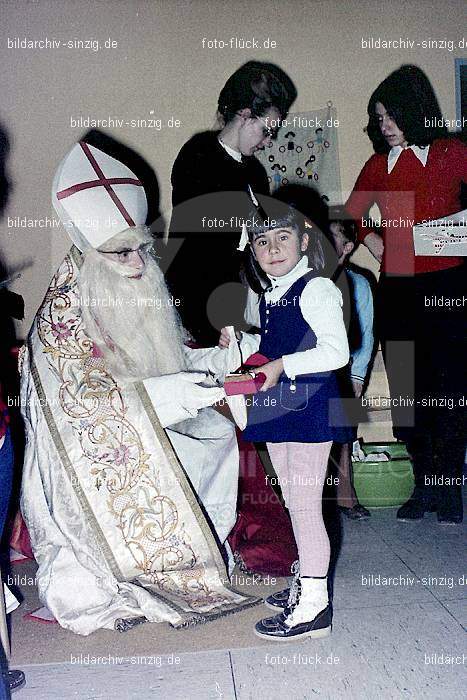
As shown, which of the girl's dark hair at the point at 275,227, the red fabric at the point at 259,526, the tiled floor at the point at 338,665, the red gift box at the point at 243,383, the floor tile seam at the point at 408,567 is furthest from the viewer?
the red fabric at the point at 259,526

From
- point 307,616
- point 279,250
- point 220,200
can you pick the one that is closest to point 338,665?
point 307,616

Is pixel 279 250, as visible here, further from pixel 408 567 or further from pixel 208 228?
pixel 408 567

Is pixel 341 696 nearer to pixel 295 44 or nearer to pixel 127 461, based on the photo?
pixel 127 461

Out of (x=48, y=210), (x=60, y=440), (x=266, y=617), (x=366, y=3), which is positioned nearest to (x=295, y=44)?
(x=366, y=3)

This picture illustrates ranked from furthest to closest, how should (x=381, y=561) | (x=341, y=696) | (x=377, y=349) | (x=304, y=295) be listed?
(x=377, y=349), (x=381, y=561), (x=304, y=295), (x=341, y=696)

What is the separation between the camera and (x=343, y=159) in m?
4.45

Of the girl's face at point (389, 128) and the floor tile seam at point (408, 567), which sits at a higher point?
the girl's face at point (389, 128)

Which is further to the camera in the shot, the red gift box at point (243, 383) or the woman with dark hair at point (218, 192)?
the woman with dark hair at point (218, 192)

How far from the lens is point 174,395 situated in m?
2.32

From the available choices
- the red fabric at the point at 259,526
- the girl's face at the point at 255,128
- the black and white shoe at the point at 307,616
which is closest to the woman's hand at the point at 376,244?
the girl's face at the point at 255,128

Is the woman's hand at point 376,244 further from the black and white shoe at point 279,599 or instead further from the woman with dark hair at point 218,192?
the black and white shoe at point 279,599

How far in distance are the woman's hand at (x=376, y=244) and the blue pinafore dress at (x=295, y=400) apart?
1533 mm

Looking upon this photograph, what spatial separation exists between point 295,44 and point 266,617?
130 inches

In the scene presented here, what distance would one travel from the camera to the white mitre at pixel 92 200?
2395 millimetres
